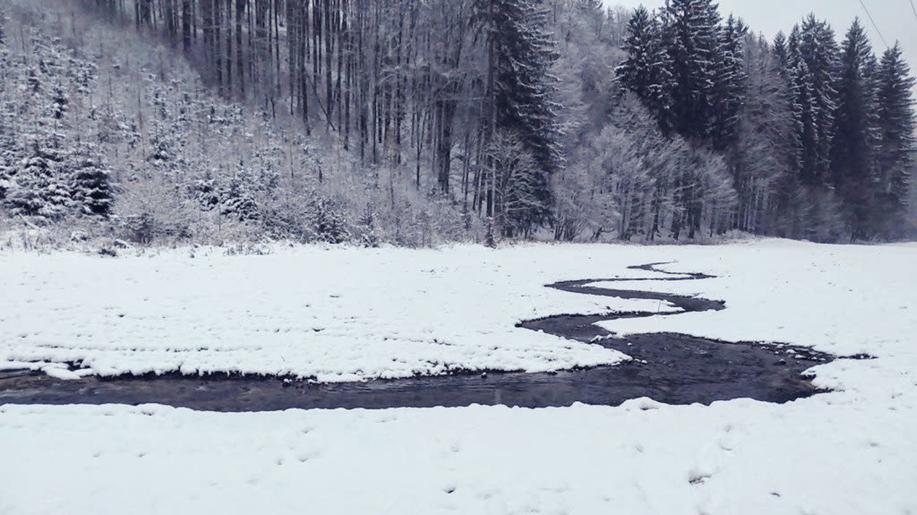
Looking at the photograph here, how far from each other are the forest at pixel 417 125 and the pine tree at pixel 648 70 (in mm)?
178

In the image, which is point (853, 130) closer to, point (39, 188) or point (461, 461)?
point (461, 461)

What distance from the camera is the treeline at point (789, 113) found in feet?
144

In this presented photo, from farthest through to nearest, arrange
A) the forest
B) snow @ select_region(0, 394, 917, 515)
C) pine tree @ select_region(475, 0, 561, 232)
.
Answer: pine tree @ select_region(475, 0, 561, 232), the forest, snow @ select_region(0, 394, 917, 515)

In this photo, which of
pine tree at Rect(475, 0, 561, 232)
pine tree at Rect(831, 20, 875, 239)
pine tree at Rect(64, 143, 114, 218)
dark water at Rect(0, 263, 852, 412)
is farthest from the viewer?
pine tree at Rect(831, 20, 875, 239)

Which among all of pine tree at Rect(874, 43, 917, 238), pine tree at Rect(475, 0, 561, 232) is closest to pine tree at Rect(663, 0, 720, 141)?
pine tree at Rect(475, 0, 561, 232)

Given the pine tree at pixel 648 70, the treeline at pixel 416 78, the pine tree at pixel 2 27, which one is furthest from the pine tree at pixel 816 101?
the pine tree at pixel 2 27

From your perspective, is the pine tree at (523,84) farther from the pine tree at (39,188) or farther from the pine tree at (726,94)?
the pine tree at (39,188)

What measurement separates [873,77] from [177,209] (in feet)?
242

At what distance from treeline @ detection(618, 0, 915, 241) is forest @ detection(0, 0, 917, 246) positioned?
25cm

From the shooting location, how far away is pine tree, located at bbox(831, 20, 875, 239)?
56.4 metres

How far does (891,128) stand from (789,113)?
70.8ft

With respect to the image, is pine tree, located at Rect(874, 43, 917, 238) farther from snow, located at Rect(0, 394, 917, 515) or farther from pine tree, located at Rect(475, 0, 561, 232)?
snow, located at Rect(0, 394, 917, 515)

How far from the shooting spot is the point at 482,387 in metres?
8.15

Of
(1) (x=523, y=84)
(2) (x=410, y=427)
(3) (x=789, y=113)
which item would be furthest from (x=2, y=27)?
(3) (x=789, y=113)
